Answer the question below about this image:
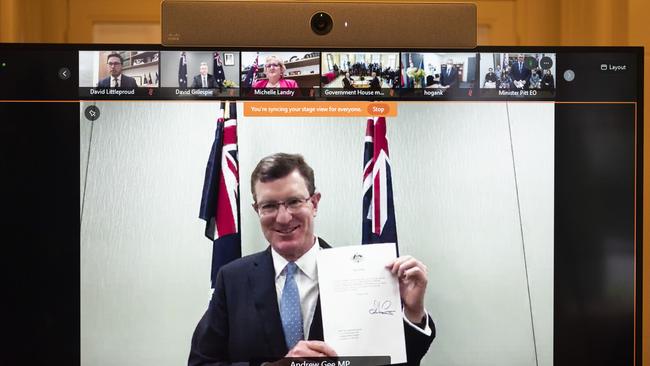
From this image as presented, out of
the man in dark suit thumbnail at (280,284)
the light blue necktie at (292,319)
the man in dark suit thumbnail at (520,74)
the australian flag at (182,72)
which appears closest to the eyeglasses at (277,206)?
the man in dark suit thumbnail at (280,284)

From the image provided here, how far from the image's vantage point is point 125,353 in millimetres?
1092

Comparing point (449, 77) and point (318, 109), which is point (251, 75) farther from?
point (449, 77)

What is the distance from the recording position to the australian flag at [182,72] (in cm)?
111

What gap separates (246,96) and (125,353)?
1.59 feet

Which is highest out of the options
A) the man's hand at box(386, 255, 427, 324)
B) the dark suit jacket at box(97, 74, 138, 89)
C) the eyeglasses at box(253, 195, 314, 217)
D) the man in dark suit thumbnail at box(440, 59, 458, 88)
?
the man in dark suit thumbnail at box(440, 59, 458, 88)

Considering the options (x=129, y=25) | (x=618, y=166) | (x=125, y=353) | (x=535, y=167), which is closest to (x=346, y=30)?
(x=535, y=167)

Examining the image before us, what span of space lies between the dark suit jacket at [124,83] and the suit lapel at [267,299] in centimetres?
37

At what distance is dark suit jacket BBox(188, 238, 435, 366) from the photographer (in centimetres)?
108

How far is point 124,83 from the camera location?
1.10 metres

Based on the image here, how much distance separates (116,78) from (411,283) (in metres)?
0.62

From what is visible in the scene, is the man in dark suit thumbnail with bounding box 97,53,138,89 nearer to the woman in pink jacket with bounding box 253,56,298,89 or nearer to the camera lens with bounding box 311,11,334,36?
the woman in pink jacket with bounding box 253,56,298,89

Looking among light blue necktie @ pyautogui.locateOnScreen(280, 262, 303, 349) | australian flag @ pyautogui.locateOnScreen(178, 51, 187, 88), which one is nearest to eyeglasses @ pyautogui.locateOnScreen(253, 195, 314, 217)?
light blue necktie @ pyautogui.locateOnScreen(280, 262, 303, 349)

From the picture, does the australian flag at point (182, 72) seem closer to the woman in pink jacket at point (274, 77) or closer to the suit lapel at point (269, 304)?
the woman in pink jacket at point (274, 77)

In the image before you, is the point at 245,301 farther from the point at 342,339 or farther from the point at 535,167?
the point at 535,167
